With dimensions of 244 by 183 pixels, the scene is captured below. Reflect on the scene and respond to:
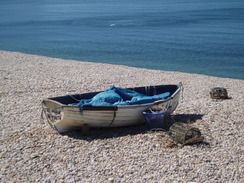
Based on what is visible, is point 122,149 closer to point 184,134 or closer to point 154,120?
point 154,120

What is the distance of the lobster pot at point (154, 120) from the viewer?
1002cm

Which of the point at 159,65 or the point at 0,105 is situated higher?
the point at 0,105

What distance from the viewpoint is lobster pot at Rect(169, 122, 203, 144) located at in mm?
9180

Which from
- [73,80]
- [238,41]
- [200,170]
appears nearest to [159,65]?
[73,80]

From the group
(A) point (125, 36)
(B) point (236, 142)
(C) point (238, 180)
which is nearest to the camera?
(C) point (238, 180)

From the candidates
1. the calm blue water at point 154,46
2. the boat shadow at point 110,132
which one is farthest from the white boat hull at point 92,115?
the calm blue water at point 154,46

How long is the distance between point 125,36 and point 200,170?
3865 centimetres

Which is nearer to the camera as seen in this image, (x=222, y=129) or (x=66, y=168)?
(x=66, y=168)

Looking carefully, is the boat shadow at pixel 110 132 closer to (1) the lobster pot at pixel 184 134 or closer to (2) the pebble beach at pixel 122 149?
(2) the pebble beach at pixel 122 149

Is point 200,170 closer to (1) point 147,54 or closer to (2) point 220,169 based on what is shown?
(2) point 220,169

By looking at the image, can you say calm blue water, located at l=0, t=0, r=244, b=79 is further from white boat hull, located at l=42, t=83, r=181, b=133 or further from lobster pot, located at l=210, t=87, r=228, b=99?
white boat hull, located at l=42, t=83, r=181, b=133

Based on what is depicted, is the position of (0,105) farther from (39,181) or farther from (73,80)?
(39,181)

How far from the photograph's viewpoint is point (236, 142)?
9.45 meters

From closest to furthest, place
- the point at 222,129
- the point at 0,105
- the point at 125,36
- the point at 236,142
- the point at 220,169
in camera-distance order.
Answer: the point at 220,169 < the point at 236,142 < the point at 222,129 < the point at 0,105 < the point at 125,36
